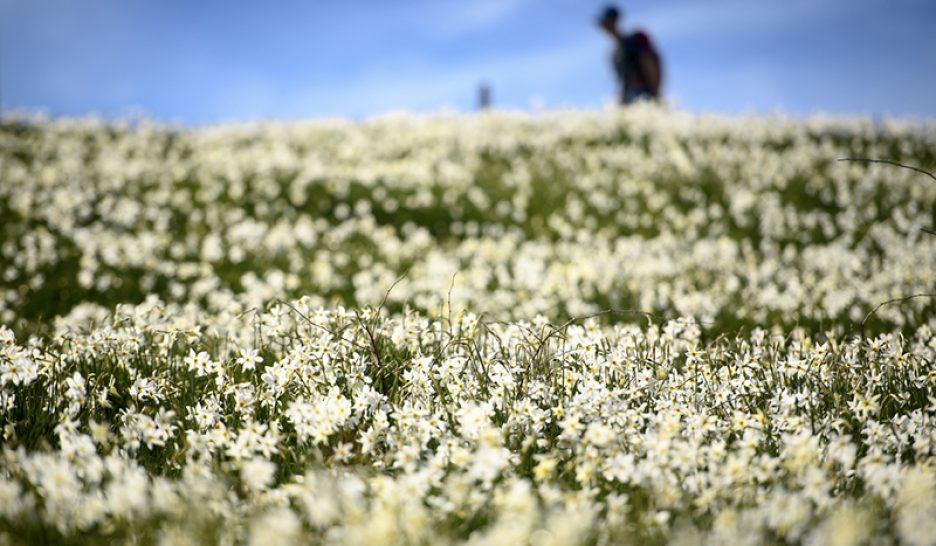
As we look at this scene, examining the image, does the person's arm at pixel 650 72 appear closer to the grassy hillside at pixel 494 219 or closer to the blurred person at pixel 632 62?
the blurred person at pixel 632 62

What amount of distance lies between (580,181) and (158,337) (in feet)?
28.9

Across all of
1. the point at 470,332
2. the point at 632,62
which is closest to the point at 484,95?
the point at 632,62

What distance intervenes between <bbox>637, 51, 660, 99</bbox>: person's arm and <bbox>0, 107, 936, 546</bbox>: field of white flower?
2.25 meters

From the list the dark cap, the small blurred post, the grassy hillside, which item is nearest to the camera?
the grassy hillside

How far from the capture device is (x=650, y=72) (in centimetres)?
1866

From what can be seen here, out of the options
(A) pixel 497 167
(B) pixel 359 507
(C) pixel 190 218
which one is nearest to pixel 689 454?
(B) pixel 359 507

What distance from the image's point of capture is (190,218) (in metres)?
10.3

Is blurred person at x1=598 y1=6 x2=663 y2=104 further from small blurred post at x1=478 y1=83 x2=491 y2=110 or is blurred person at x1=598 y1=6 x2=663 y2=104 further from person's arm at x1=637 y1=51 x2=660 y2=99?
small blurred post at x1=478 y1=83 x2=491 y2=110

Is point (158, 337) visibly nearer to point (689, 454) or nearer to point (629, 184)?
point (689, 454)

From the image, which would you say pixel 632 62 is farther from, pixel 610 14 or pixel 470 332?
pixel 470 332

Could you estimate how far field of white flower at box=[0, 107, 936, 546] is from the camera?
99.1 inches

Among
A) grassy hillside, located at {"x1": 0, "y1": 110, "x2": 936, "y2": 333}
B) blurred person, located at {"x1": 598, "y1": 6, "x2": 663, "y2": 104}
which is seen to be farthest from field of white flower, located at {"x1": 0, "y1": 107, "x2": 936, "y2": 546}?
blurred person, located at {"x1": 598, "y1": 6, "x2": 663, "y2": 104}

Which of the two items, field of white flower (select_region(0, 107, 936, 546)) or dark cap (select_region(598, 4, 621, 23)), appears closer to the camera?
field of white flower (select_region(0, 107, 936, 546))

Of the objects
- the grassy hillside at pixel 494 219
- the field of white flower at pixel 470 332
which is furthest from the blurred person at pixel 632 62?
the grassy hillside at pixel 494 219
